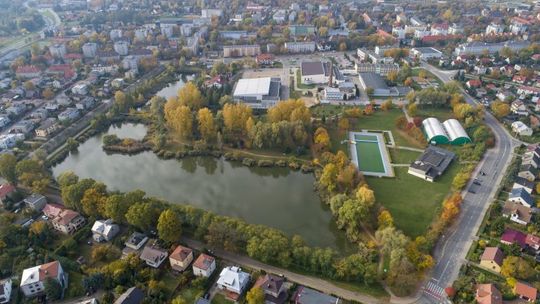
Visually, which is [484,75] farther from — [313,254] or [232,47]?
[313,254]

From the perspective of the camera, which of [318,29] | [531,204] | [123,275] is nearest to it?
[123,275]

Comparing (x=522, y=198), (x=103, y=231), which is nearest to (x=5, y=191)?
(x=103, y=231)

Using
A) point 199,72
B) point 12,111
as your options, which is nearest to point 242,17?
point 199,72

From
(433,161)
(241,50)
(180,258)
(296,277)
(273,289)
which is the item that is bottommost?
(296,277)

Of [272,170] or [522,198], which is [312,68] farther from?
[522,198]

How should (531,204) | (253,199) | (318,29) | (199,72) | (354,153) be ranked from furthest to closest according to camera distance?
(318,29) < (199,72) < (354,153) < (253,199) < (531,204)

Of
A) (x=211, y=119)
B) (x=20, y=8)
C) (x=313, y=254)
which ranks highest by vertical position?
(x=20, y=8)

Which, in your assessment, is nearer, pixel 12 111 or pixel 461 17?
pixel 12 111
